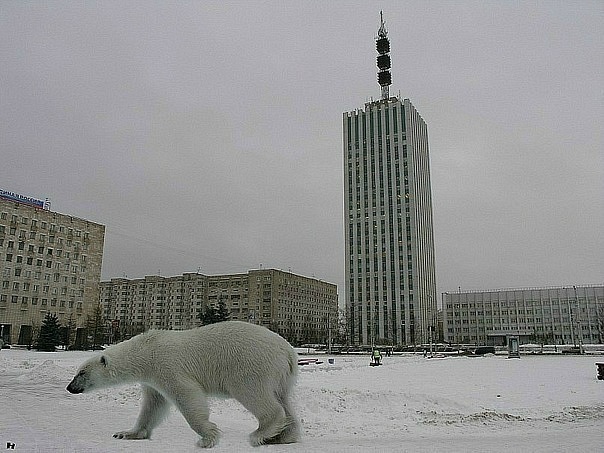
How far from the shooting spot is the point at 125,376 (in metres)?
6.49

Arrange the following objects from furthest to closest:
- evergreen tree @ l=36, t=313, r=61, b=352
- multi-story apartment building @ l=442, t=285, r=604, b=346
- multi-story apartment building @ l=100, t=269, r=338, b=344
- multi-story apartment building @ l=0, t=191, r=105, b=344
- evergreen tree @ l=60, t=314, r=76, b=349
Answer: multi-story apartment building @ l=442, t=285, r=604, b=346 → multi-story apartment building @ l=100, t=269, r=338, b=344 → multi-story apartment building @ l=0, t=191, r=105, b=344 → evergreen tree @ l=60, t=314, r=76, b=349 → evergreen tree @ l=36, t=313, r=61, b=352

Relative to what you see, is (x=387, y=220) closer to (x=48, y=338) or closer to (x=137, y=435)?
(x=48, y=338)

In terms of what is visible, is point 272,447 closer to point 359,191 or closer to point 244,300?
point 244,300

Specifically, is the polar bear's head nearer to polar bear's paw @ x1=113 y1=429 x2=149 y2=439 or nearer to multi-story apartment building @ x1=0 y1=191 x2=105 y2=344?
polar bear's paw @ x1=113 y1=429 x2=149 y2=439

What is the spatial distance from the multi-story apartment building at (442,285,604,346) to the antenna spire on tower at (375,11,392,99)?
63.3 meters

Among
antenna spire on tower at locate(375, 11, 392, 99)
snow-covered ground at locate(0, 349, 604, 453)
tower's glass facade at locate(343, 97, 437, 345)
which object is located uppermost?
antenna spire on tower at locate(375, 11, 392, 99)

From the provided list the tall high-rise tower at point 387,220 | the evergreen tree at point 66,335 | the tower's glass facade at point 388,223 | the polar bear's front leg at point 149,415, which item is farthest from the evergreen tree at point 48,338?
the tower's glass facade at point 388,223

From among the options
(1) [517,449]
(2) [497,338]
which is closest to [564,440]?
(1) [517,449]

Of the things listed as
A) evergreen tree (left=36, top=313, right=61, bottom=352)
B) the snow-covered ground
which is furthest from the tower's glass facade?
the snow-covered ground

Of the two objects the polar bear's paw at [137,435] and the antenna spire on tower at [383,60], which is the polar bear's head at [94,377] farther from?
the antenna spire on tower at [383,60]

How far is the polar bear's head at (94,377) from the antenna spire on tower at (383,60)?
152m

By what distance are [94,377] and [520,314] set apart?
149 metres

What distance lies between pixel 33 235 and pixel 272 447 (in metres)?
79.0

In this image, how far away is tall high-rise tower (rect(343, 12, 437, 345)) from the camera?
5423 inches
